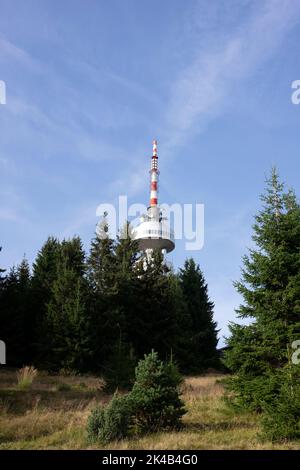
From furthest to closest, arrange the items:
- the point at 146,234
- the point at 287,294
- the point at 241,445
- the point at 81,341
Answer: the point at 146,234
the point at 81,341
the point at 287,294
the point at 241,445

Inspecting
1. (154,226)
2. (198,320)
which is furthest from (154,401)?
(154,226)

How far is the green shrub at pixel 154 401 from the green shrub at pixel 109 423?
2.11 feet

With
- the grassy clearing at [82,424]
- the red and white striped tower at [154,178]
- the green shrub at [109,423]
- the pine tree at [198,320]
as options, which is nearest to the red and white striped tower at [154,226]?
the red and white striped tower at [154,178]

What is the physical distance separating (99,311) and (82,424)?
22933 millimetres

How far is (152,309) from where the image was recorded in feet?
130

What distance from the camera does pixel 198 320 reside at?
4688cm

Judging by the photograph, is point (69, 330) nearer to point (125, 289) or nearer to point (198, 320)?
point (125, 289)

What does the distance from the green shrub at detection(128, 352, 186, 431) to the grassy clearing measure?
603 mm

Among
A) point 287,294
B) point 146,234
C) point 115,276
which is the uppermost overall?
point 146,234

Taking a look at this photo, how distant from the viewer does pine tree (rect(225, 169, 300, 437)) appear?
16.0 meters

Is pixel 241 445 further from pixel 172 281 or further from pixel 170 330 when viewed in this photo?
pixel 172 281
